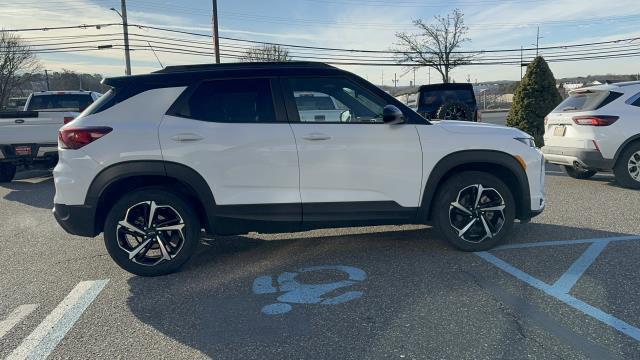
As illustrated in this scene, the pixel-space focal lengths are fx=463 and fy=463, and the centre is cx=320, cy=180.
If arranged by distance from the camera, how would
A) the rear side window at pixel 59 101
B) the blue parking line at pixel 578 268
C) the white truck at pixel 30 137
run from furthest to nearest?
the rear side window at pixel 59 101
the white truck at pixel 30 137
the blue parking line at pixel 578 268

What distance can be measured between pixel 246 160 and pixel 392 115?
4.48 feet

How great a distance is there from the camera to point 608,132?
7.25 meters

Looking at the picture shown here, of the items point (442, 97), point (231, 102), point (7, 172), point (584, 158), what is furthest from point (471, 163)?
point (7, 172)

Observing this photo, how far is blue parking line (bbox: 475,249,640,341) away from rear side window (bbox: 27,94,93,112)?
10.9m

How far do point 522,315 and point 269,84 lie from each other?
2.84 m

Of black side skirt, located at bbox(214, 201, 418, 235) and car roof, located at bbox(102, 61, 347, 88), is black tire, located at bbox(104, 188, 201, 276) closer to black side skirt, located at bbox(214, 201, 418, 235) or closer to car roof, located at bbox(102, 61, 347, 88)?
black side skirt, located at bbox(214, 201, 418, 235)

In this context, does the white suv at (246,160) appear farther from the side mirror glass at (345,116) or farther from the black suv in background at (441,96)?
the black suv in background at (441,96)

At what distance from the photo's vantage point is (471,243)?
461cm

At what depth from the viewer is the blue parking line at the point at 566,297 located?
3.05 meters

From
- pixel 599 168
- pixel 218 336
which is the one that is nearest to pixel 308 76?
pixel 218 336

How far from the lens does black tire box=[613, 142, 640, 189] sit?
7.32m

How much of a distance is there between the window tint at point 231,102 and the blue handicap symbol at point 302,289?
143cm

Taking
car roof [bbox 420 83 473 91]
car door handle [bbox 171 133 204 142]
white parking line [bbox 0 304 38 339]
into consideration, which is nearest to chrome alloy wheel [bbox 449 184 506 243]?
car door handle [bbox 171 133 204 142]

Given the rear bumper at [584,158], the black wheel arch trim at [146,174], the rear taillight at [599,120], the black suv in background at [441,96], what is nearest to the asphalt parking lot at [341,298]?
the black wheel arch trim at [146,174]
